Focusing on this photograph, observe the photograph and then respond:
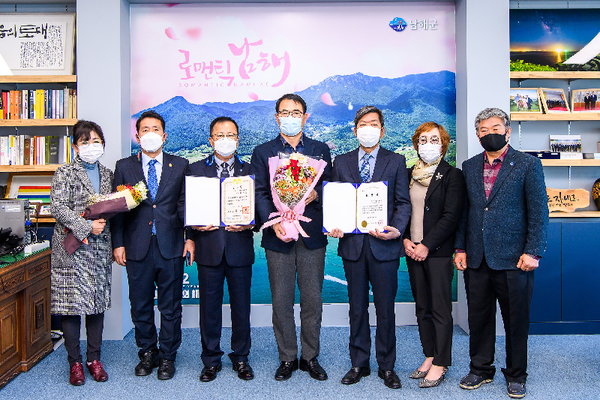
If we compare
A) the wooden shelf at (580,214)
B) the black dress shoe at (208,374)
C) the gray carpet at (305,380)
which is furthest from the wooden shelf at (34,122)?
the wooden shelf at (580,214)

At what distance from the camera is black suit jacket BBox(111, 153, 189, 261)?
2.59 m

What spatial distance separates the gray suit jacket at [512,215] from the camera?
7.64 feet

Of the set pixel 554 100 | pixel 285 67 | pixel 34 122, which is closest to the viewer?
pixel 34 122

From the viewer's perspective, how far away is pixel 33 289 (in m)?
2.97

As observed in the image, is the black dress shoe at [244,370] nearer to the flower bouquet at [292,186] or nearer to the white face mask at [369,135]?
the flower bouquet at [292,186]

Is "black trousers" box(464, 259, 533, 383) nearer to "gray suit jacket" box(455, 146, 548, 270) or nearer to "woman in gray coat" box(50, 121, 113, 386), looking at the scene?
"gray suit jacket" box(455, 146, 548, 270)

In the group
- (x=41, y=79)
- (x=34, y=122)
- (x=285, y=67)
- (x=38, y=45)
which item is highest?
(x=38, y=45)

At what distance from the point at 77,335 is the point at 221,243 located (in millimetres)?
1154

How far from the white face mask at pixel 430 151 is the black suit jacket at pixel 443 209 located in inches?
3.2

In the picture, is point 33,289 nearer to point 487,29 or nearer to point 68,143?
point 68,143

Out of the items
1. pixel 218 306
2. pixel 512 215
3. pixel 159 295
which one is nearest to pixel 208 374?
pixel 218 306

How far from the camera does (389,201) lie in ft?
8.18

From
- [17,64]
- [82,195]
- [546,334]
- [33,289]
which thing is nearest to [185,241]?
[82,195]

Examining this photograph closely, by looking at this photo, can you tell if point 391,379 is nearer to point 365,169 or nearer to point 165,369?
point 365,169
